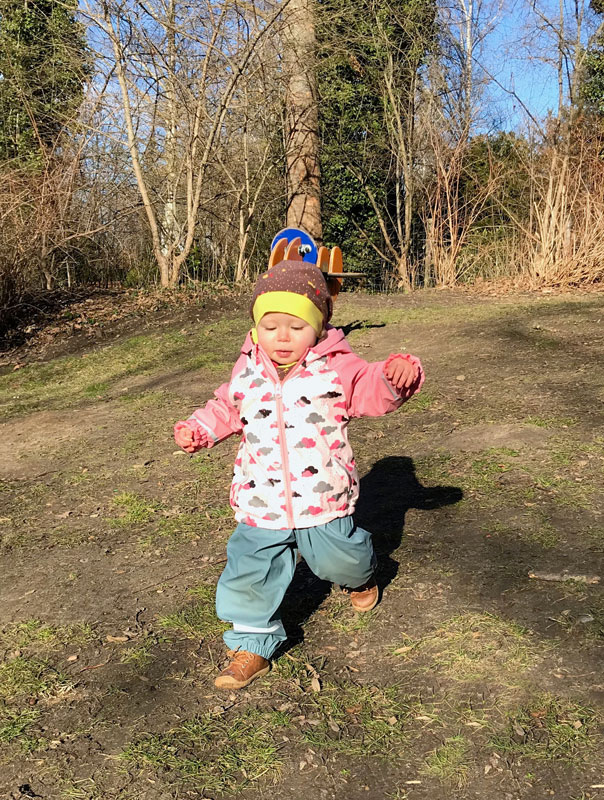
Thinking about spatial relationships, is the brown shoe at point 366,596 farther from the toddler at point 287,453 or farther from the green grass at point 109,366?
the green grass at point 109,366

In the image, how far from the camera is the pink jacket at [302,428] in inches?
109

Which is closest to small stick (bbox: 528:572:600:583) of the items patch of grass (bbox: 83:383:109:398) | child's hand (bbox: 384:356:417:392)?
child's hand (bbox: 384:356:417:392)

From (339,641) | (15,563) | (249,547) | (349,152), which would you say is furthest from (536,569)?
(349,152)

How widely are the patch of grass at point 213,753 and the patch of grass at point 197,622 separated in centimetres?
56

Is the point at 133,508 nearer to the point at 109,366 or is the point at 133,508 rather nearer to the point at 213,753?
the point at 213,753

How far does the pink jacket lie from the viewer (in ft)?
9.06

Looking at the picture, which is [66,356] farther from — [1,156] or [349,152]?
[349,152]

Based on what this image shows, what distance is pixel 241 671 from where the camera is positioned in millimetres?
2736

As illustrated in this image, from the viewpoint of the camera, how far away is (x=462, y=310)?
9.42 metres

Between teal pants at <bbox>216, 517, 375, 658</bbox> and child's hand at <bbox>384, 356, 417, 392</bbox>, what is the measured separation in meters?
0.55

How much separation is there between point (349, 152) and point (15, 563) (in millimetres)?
15263

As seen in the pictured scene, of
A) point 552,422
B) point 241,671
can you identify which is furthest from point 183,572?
point 552,422

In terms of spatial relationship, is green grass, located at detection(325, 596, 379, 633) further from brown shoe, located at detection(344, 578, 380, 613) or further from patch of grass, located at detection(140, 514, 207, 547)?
patch of grass, located at detection(140, 514, 207, 547)

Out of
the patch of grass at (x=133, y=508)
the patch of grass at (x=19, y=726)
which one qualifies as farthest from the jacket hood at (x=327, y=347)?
the patch of grass at (x=133, y=508)
